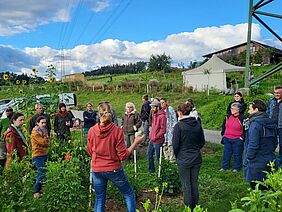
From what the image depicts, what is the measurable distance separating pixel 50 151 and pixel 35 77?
1691mm

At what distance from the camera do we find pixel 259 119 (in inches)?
207

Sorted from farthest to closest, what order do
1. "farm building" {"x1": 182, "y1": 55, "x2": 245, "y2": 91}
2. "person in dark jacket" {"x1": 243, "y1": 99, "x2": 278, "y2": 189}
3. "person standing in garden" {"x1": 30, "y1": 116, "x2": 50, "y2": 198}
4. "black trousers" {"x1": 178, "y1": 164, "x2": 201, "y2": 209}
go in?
"farm building" {"x1": 182, "y1": 55, "x2": 245, "y2": 91} → "person standing in garden" {"x1": 30, "y1": 116, "x2": 50, "y2": 198} → "black trousers" {"x1": 178, "y1": 164, "x2": 201, "y2": 209} → "person in dark jacket" {"x1": 243, "y1": 99, "x2": 278, "y2": 189}

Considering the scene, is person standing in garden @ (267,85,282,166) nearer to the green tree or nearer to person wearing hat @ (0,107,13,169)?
person wearing hat @ (0,107,13,169)

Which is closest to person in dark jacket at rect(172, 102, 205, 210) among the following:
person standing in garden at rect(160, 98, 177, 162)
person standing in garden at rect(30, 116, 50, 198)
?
person standing in garden at rect(30, 116, 50, 198)

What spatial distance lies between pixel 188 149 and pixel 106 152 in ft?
3.98

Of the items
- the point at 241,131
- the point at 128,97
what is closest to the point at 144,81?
the point at 128,97

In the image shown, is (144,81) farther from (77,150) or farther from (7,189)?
(7,189)

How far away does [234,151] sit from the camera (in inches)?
329

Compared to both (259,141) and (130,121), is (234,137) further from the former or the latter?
(259,141)

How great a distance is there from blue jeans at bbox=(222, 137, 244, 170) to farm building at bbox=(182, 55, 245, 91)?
67.0ft

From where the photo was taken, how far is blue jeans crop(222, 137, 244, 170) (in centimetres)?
832

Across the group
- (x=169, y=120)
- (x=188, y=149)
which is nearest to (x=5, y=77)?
(x=169, y=120)

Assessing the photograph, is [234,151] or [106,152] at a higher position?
[106,152]

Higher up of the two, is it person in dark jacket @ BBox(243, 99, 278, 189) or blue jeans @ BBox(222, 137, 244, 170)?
person in dark jacket @ BBox(243, 99, 278, 189)
